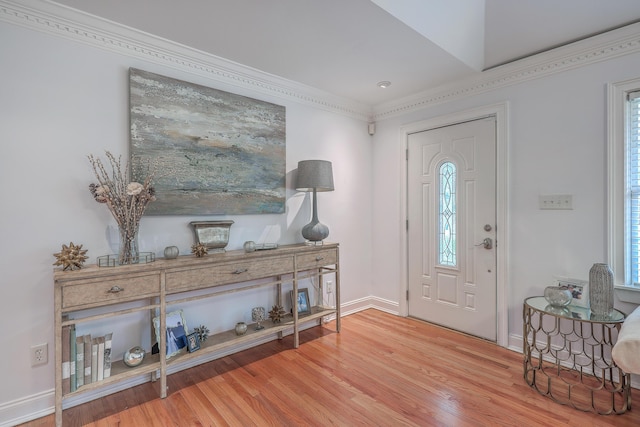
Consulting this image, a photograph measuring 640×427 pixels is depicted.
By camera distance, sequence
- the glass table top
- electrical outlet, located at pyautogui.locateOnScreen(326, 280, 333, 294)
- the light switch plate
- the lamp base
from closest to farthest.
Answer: the glass table top < the light switch plate < the lamp base < electrical outlet, located at pyautogui.locateOnScreen(326, 280, 333, 294)

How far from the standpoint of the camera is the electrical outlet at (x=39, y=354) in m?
1.90

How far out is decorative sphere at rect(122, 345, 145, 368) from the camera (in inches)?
81.1

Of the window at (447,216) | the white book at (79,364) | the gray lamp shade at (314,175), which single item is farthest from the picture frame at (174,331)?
the window at (447,216)

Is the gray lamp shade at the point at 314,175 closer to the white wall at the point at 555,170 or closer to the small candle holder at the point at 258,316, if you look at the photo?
the small candle holder at the point at 258,316

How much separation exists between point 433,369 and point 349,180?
6.99ft

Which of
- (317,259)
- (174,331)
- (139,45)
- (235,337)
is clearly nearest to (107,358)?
(174,331)

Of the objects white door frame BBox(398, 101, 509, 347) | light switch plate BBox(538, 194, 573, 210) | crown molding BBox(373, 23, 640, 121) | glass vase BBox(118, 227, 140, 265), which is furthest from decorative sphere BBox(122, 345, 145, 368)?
crown molding BBox(373, 23, 640, 121)

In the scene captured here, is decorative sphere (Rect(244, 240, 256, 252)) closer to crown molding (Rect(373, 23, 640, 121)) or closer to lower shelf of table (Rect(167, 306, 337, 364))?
lower shelf of table (Rect(167, 306, 337, 364))

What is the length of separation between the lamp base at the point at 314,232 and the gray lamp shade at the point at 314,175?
38 cm

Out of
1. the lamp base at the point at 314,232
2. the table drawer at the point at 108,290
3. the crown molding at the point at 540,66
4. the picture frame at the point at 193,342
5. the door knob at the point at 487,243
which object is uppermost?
the crown molding at the point at 540,66

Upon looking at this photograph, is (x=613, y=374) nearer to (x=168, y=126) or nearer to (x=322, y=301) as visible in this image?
(x=322, y=301)

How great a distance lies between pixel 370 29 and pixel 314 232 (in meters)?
1.73

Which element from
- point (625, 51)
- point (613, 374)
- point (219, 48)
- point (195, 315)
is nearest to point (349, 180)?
point (219, 48)

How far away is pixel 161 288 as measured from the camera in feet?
6.76
